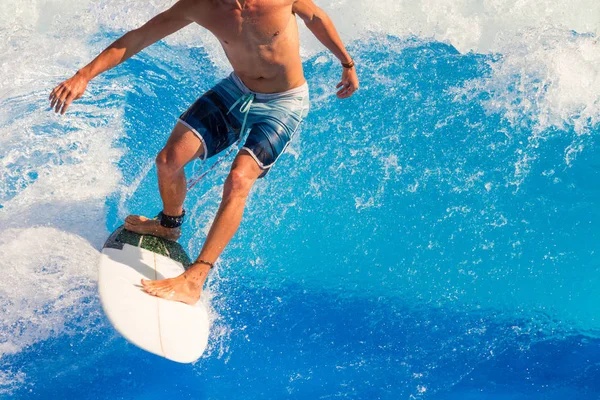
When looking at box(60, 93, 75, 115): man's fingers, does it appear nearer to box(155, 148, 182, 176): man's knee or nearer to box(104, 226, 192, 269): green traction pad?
box(155, 148, 182, 176): man's knee

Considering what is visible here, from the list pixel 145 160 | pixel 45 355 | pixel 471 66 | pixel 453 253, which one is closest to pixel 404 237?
pixel 453 253

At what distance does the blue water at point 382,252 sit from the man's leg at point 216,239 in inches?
27.9

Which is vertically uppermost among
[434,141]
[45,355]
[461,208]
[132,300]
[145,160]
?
[434,141]

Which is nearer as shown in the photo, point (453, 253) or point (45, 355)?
point (45, 355)

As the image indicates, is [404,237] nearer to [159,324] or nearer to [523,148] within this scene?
[523,148]

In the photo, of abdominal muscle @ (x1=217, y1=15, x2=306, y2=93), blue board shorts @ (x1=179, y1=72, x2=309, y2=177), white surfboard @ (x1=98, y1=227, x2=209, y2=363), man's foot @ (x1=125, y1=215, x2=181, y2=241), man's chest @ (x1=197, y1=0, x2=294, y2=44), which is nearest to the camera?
white surfboard @ (x1=98, y1=227, x2=209, y2=363)

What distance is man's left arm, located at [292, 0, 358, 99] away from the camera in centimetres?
373

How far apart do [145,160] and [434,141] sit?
2142 millimetres

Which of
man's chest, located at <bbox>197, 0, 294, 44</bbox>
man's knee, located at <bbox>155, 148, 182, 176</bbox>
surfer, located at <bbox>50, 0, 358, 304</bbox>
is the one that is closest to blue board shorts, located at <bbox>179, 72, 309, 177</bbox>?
surfer, located at <bbox>50, 0, 358, 304</bbox>

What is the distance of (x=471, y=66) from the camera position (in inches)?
212

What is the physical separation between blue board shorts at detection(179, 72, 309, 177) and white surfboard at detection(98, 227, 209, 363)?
65 centimetres

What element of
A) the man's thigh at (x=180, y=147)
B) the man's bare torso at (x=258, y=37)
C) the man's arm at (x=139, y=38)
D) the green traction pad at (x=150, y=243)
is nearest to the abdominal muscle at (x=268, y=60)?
the man's bare torso at (x=258, y=37)

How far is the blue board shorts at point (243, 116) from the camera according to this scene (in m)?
3.67

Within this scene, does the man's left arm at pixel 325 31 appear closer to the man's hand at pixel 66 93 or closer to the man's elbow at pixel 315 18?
the man's elbow at pixel 315 18
